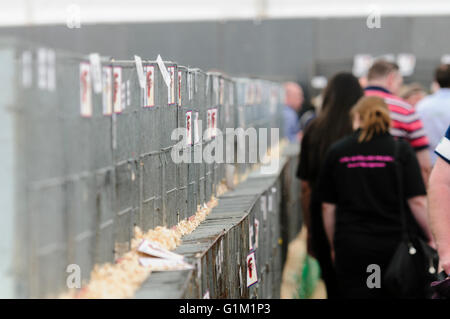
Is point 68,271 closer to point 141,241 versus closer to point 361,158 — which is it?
point 141,241

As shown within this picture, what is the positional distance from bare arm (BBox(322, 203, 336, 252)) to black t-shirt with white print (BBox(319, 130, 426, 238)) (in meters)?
0.22

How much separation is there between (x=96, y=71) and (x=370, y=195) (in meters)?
2.58

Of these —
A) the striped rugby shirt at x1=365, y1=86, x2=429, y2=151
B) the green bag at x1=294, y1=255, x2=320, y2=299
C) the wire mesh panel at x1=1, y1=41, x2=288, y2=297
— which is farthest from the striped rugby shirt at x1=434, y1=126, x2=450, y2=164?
the green bag at x1=294, y1=255, x2=320, y2=299

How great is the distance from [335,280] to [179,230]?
251cm

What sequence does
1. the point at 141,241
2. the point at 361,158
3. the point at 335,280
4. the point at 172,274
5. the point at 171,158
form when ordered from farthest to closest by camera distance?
the point at 335,280 → the point at 361,158 → the point at 171,158 → the point at 141,241 → the point at 172,274

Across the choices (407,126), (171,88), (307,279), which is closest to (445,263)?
(171,88)

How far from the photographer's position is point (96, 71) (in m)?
1.96

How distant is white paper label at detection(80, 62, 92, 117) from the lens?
6.19 ft

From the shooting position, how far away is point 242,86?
5.23m

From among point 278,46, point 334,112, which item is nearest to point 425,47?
point 278,46

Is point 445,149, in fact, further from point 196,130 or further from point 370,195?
point 370,195

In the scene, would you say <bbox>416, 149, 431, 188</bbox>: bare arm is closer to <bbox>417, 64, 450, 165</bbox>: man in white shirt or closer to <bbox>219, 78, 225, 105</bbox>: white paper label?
<bbox>417, 64, 450, 165</bbox>: man in white shirt

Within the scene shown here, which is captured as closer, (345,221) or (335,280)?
(345,221)

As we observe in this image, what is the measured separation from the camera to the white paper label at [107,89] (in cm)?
202
